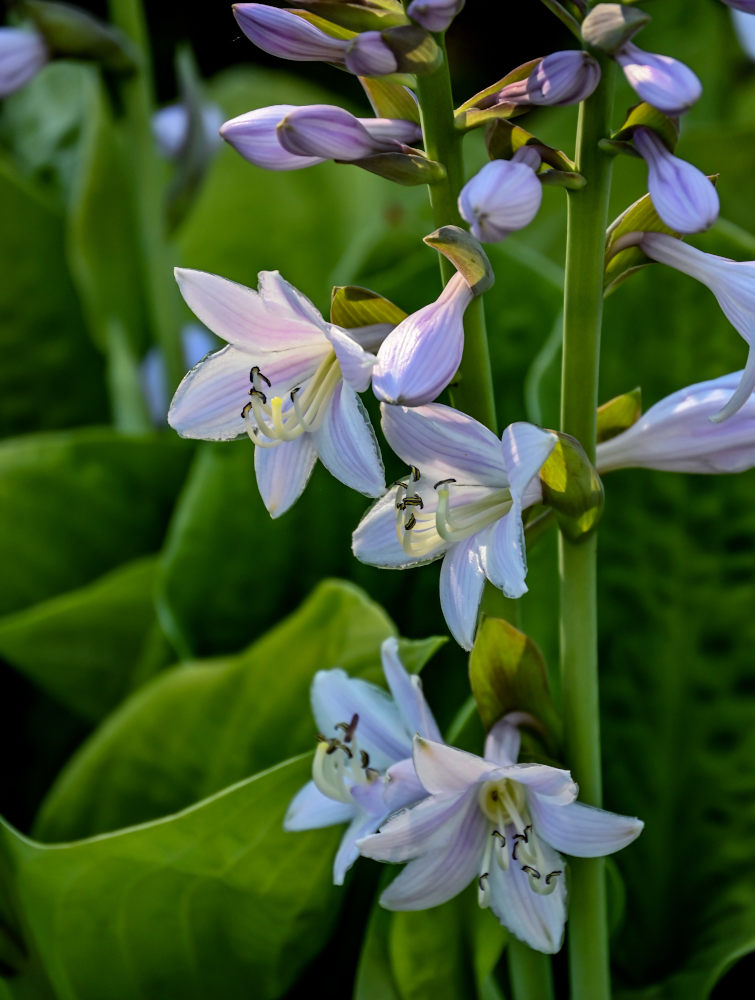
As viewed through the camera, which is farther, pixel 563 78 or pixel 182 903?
pixel 182 903

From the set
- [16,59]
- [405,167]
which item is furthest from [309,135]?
[16,59]

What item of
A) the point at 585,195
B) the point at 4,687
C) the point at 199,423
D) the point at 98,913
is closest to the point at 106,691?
the point at 4,687

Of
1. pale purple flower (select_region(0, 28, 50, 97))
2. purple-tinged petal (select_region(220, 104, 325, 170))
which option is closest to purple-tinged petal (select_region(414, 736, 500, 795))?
purple-tinged petal (select_region(220, 104, 325, 170))

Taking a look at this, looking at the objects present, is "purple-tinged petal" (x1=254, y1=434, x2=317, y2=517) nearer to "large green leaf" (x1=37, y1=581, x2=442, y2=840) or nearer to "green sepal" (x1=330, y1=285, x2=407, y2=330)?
"green sepal" (x1=330, y1=285, x2=407, y2=330)

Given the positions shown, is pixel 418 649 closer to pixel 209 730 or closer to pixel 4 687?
pixel 209 730

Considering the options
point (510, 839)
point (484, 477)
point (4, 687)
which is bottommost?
point (4, 687)

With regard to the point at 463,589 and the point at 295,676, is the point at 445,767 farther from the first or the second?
the point at 295,676
